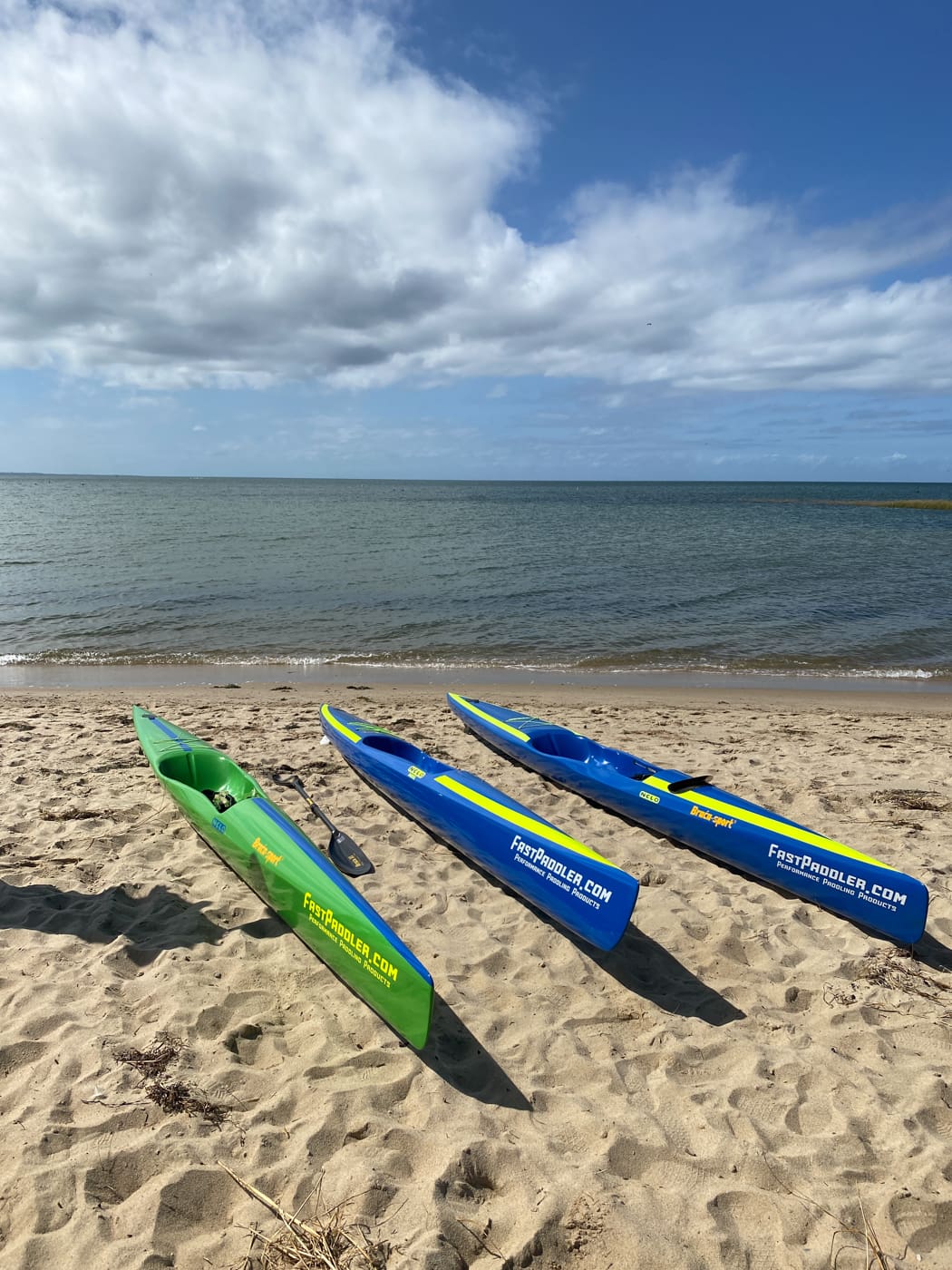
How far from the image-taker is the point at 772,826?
16.3 feet

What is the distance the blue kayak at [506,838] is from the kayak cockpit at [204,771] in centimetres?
116

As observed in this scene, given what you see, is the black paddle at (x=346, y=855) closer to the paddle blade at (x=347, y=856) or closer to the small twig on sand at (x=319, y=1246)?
the paddle blade at (x=347, y=856)

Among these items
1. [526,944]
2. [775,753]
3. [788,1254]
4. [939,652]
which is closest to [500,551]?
[939,652]

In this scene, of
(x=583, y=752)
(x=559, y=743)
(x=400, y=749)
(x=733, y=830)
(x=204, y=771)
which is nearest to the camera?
(x=733, y=830)

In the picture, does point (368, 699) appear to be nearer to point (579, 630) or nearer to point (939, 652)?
point (579, 630)

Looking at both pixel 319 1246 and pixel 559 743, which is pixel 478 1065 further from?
pixel 559 743

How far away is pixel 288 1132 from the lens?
9.05 ft

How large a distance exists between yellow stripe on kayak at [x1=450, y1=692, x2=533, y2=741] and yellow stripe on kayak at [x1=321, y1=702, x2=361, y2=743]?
5.07 ft

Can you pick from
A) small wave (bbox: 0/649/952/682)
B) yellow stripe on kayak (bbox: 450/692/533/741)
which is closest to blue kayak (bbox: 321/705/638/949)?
yellow stripe on kayak (bbox: 450/692/533/741)

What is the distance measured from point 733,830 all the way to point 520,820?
5.17 ft

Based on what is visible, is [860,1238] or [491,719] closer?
[860,1238]

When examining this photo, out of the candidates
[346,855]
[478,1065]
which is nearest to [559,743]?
[346,855]

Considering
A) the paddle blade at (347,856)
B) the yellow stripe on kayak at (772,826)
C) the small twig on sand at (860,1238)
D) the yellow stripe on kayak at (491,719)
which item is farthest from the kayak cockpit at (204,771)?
the small twig on sand at (860,1238)

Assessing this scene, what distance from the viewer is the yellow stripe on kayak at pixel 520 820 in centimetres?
443
